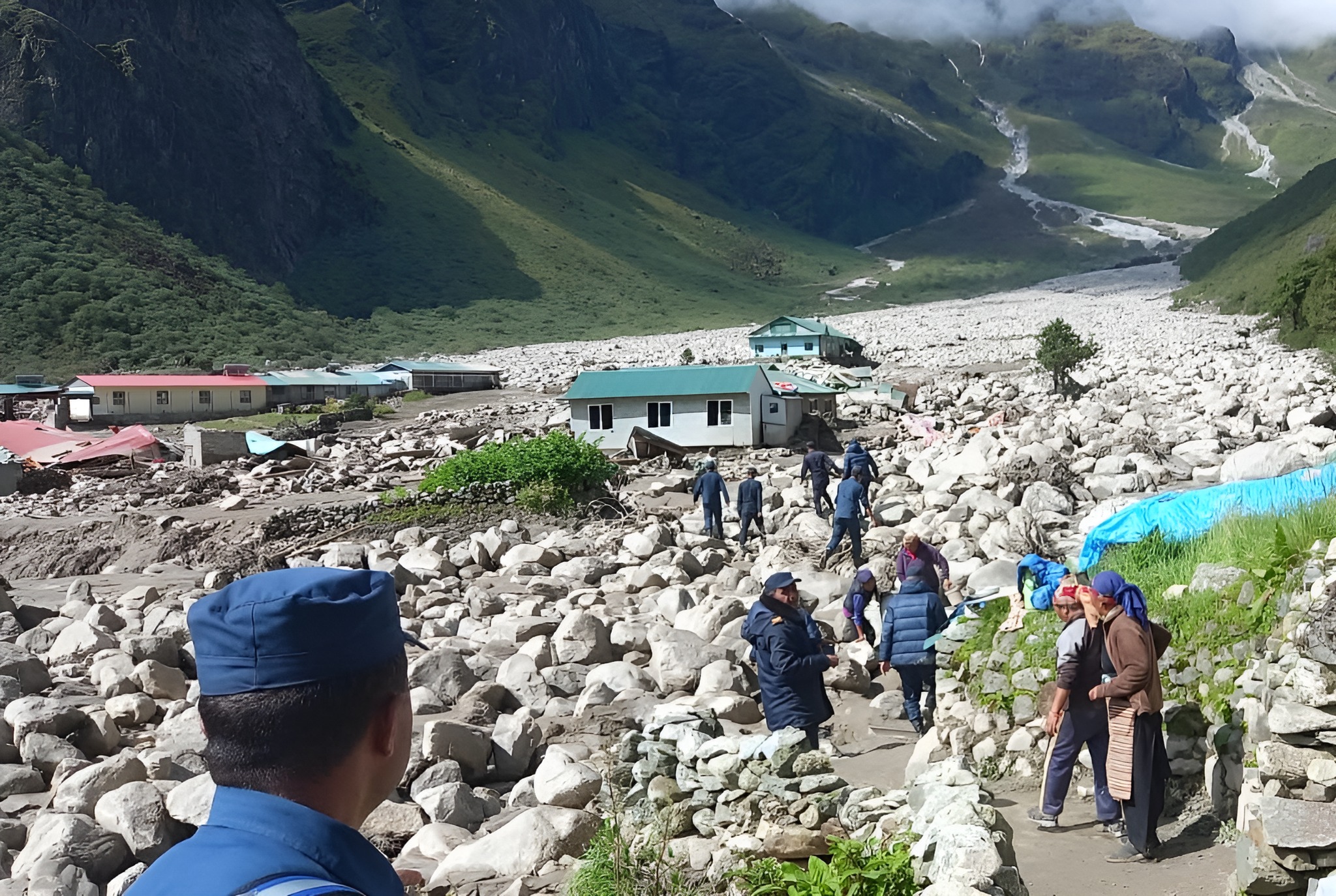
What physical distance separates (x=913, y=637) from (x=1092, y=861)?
285cm

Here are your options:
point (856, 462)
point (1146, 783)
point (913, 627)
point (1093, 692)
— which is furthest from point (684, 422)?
point (1146, 783)

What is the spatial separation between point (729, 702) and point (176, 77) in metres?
123

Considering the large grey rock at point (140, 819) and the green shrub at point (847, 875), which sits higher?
the green shrub at point (847, 875)

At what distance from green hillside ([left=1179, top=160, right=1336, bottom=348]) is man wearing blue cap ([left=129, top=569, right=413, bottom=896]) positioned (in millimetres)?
35813

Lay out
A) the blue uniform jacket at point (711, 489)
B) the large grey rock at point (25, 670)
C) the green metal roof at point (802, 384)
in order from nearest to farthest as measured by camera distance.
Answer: the large grey rock at point (25, 670), the blue uniform jacket at point (711, 489), the green metal roof at point (802, 384)

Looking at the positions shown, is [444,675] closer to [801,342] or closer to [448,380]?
[448,380]

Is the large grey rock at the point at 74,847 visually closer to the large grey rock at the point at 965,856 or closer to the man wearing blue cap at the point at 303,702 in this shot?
the large grey rock at the point at 965,856

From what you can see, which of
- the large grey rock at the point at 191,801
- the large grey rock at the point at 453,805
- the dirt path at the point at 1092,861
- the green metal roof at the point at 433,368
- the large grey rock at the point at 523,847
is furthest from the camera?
the green metal roof at the point at 433,368

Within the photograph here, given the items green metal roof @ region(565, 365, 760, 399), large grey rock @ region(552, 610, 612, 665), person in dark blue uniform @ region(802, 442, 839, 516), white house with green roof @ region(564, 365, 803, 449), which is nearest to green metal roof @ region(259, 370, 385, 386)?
green metal roof @ region(565, 365, 760, 399)

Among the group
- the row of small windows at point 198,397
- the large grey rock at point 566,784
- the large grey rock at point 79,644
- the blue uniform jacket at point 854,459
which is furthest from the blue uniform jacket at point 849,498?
the row of small windows at point 198,397

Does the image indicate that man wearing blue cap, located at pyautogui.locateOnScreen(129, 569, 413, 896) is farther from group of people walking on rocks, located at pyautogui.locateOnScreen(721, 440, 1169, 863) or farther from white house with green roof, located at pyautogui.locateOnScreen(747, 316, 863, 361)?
white house with green roof, located at pyautogui.locateOnScreen(747, 316, 863, 361)

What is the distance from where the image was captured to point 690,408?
32719 millimetres

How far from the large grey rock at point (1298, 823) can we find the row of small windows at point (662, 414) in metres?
27.4

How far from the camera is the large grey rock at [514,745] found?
331 inches
